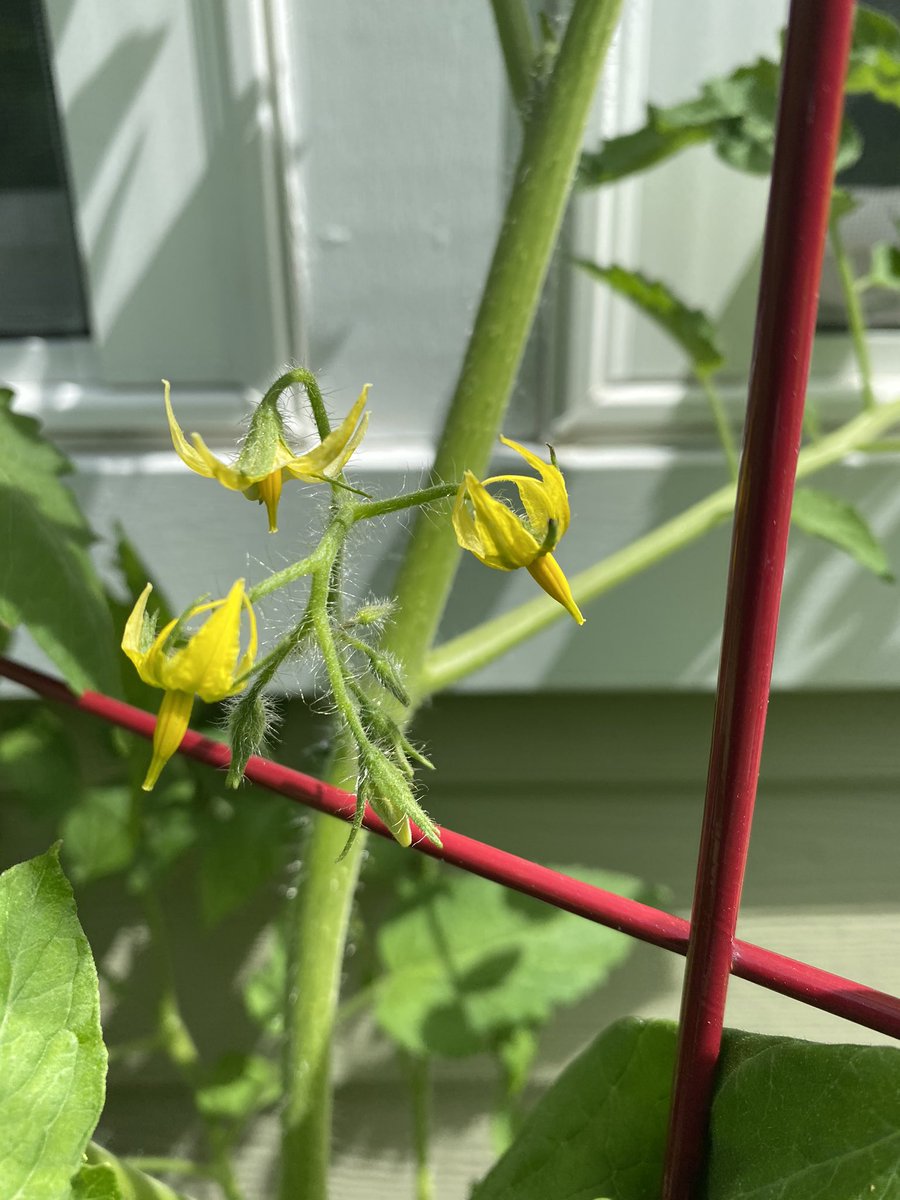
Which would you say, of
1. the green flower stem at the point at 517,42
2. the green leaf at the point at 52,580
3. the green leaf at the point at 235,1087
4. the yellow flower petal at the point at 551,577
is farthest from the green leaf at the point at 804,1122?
the green leaf at the point at 235,1087

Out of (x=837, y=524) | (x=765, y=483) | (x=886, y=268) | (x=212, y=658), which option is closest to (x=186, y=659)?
(x=212, y=658)

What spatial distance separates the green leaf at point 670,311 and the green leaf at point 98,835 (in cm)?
40

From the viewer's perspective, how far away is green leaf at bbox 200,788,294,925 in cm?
54

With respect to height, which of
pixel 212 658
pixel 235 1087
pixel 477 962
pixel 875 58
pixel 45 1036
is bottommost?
pixel 235 1087

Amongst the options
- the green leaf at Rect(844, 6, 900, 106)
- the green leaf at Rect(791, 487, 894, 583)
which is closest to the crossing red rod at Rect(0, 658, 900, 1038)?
the green leaf at Rect(791, 487, 894, 583)

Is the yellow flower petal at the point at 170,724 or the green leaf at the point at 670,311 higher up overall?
the green leaf at the point at 670,311

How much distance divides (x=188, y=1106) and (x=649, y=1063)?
622 millimetres

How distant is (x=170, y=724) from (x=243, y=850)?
376 mm

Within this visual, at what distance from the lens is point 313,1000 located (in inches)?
14.8

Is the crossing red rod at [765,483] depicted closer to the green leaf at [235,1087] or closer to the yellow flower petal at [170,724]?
the yellow flower petal at [170,724]

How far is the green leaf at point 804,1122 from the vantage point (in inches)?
7.7

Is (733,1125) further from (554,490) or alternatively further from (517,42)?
(517,42)

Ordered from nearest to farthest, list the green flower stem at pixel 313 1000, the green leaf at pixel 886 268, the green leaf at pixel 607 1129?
the green leaf at pixel 607 1129, the green flower stem at pixel 313 1000, the green leaf at pixel 886 268

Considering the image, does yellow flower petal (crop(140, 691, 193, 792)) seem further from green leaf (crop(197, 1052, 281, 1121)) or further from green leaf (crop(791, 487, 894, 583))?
green leaf (crop(197, 1052, 281, 1121))
